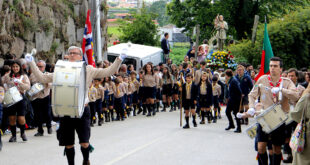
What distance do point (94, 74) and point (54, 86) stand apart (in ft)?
3.01

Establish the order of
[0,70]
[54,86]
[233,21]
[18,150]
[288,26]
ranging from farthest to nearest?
[233,21] < [288,26] < [0,70] < [18,150] < [54,86]

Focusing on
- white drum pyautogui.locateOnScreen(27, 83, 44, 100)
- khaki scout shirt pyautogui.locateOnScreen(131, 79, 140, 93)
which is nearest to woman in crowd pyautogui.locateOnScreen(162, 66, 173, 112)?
khaki scout shirt pyautogui.locateOnScreen(131, 79, 140, 93)

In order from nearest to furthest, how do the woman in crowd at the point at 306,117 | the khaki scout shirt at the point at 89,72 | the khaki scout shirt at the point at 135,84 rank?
the woman in crowd at the point at 306,117, the khaki scout shirt at the point at 89,72, the khaki scout shirt at the point at 135,84

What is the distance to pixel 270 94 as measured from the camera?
888 cm

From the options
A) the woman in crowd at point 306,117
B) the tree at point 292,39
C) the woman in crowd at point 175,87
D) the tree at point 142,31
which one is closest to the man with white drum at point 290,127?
the woman in crowd at point 306,117

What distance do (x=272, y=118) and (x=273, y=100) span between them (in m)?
0.45

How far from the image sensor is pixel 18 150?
38.5 feet

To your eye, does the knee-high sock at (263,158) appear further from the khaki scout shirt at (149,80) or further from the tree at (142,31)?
the tree at (142,31)

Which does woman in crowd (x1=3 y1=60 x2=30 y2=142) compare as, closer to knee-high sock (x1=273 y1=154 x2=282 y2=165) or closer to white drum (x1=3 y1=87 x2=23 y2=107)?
white drum (x1=3 y1=87 x2=23 y2=107)

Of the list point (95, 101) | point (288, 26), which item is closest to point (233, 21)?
point (288, 26)

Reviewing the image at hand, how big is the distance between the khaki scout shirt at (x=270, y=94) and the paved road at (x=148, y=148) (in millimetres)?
2116

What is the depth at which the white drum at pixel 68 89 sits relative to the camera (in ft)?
26.2

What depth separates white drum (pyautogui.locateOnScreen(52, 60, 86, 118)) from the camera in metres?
8.00

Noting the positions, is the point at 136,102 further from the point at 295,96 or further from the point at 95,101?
the point at 295,96
